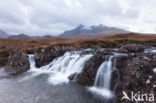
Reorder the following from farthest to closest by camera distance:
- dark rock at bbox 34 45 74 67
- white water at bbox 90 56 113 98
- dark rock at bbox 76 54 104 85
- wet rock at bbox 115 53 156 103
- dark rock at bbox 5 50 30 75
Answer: dark rock at bbox 34 45 74 67
dark rock at bbox 5 50 30 75
dark rock at bbox 76 54 104 85
white water at bbox 90 56 113 98
wet rock at bbox 115 53 156 103

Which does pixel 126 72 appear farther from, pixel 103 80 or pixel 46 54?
pixel 46 54

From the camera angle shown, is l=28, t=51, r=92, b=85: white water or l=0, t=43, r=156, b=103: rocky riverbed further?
l=28, t=51, r=92, b=85: white water

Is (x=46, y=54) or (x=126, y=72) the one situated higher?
(x=46, y=54)

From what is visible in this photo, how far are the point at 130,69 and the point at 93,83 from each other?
16.0ft

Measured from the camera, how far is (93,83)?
12.7 meters

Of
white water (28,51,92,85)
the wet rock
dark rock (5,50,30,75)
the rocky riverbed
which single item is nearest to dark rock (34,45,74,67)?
white water (28,51,92,85)

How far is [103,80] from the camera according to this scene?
12.2m

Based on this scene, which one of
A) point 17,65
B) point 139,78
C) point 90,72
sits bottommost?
point 17,65

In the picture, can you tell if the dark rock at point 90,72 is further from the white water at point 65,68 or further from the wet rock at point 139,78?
the wet rock at point 139,78

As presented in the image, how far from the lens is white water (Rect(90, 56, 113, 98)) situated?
36.6 ft

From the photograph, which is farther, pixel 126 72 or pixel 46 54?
pixel 46 54

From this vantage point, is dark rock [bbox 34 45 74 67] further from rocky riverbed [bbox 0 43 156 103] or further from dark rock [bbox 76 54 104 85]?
dark rock [bbox 76 54 104 85]

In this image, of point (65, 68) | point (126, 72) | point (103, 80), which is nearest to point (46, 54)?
point (65, 68)

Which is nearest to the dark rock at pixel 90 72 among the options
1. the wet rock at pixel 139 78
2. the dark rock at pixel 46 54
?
the wet rock at pixel 139 78
